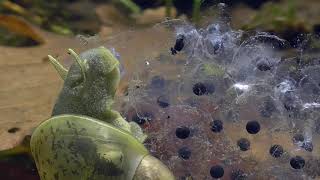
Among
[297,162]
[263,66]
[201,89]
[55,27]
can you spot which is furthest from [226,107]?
[55,27]

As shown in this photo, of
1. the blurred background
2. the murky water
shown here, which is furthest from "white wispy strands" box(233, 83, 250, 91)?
the blurred background

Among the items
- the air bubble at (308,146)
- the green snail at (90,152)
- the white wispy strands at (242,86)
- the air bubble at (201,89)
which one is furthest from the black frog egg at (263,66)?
the green snail at (90,152)

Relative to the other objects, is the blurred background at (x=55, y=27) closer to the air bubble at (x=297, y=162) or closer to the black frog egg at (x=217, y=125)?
the black frog egg at (x=217, y=125)

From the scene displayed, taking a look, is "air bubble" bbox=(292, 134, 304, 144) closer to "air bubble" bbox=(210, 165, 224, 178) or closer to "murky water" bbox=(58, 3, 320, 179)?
"murky water" bbox=(58, 3, 320, 179)

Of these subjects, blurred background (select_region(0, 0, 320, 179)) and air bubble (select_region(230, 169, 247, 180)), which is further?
blurred background (select_region(0, 0, 320, 179))

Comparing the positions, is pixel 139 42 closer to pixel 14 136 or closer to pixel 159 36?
pixel 159 36

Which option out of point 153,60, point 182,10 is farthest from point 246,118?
point 182,10
